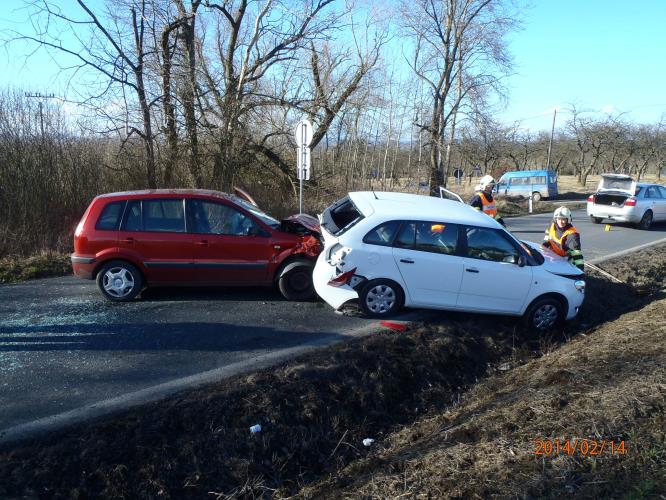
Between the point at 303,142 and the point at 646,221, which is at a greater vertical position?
the point at 303,142

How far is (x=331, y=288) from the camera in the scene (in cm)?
667

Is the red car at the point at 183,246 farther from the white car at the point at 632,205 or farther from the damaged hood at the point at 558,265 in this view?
the white car at the point at 632,205

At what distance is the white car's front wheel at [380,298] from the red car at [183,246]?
1.18 metres

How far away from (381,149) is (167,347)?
20048mm

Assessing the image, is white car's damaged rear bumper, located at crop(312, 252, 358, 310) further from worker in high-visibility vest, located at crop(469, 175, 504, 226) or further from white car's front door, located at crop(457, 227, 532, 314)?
worker in high-visibility vest, located at crop(469, 175, 504, 226)

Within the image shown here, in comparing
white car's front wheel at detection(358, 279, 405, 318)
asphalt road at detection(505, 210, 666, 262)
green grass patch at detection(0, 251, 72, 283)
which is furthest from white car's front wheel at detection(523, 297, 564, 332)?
green grass patch at detection(0, 251, 72, 283)

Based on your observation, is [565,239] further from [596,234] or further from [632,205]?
[632,205]

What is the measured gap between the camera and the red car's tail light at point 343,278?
6.57 meters

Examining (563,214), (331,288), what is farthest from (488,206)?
(331,288)

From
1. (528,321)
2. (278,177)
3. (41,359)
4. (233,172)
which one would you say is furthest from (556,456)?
(278,177)

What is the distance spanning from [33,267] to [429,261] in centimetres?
729

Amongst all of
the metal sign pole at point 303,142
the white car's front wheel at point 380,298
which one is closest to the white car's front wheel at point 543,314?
the white car's front wheel at point 380,298

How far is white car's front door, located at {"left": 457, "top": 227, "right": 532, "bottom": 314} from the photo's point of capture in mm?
6684
